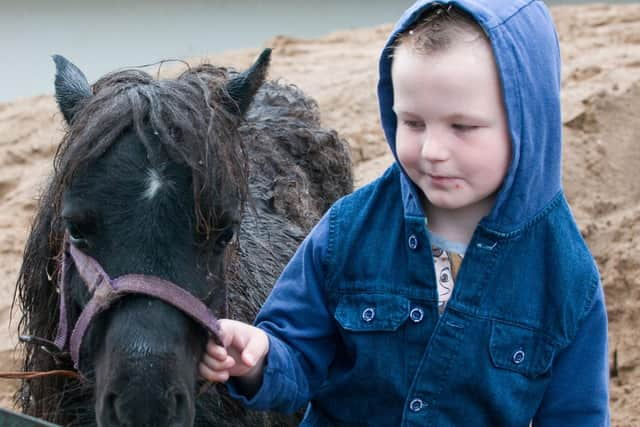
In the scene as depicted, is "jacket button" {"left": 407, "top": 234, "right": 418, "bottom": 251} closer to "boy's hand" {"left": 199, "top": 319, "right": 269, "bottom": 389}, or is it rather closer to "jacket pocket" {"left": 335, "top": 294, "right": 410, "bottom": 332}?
"jacket pocket" {"left": 335, "top": 294, "right": 410, "bottom": 332}

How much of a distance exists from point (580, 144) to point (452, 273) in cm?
348

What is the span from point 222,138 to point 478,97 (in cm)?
63

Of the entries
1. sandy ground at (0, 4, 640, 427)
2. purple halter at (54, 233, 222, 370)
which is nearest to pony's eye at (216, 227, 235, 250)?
purple halter at (54, 233, 222, 370)

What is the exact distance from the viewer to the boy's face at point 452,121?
5.93 ft

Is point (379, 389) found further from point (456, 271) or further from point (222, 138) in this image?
point (222, 138)

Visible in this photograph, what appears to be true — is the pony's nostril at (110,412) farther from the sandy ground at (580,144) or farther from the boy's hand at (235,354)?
the sandy ground at (580,144)

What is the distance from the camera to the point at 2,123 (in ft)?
→ 22.3

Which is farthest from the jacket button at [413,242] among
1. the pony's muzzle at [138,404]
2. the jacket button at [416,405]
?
the pony's muzzle at [138,404]

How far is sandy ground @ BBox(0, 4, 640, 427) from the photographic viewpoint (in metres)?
4.15

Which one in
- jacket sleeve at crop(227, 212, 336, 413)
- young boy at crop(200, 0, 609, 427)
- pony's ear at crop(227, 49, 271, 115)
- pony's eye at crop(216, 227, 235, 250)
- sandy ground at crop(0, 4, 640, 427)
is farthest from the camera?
sandy ground at crop(0, 4, 640, 427)

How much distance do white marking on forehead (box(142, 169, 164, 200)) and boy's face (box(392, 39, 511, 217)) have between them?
0.53 metres

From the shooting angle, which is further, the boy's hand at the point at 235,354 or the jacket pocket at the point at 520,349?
the jacket pocket at the point at 520,349

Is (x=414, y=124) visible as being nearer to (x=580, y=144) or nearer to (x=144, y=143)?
(x=144, y=143)

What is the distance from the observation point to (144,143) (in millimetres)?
1936
